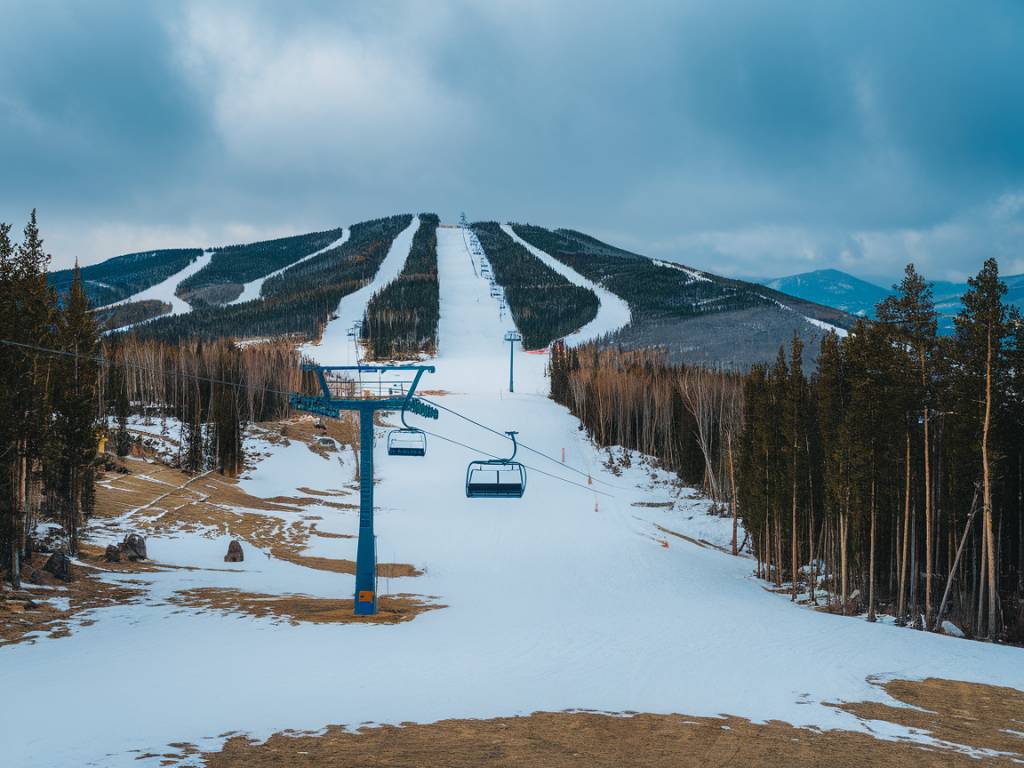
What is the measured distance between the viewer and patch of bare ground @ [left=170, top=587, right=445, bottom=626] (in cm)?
1884

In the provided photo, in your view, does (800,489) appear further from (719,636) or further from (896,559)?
(719,636)

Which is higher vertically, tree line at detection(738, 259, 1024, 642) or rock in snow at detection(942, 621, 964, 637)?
tree line at detection(738, 259, 1024, 642)

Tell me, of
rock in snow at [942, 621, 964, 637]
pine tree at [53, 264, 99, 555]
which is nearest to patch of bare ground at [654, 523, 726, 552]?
rock in snow at [942, 621, 964, 637]

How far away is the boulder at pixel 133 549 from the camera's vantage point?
2583cm

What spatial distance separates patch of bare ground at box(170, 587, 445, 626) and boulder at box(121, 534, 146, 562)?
5423 millimetres

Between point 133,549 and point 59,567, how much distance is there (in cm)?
488

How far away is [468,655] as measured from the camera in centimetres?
1576

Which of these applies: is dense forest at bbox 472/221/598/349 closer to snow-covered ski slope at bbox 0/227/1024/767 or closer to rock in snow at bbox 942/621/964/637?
snow-covered ski slope at bbox 0/227/1024/767

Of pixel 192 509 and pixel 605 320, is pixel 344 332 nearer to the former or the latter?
pixel 605 320

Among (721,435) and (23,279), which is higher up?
(23,279)

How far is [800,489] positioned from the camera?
32281 mm

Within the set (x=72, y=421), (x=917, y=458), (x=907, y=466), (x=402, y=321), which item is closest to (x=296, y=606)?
(x=72, y=421)

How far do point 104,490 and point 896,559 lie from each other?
3730 centimetres

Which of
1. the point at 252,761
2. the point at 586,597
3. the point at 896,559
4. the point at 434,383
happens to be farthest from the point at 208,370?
the point at 252,761
